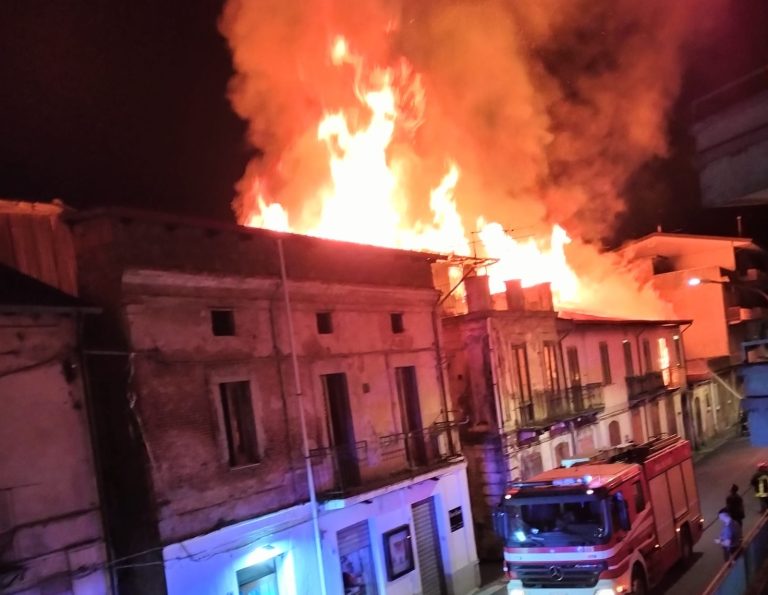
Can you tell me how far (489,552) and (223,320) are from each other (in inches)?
544

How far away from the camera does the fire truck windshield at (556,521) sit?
1440cm

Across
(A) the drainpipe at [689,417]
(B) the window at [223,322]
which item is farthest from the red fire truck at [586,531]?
(A) the drainpipe at [689,417]

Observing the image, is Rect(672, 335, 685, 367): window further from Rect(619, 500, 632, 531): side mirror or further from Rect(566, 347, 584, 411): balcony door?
Rect(619, 500, 632, 531): side mirror

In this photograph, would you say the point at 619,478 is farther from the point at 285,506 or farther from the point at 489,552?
the point at 489,552

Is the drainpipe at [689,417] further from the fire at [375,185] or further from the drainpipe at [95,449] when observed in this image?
the drainpipe at [95,449]

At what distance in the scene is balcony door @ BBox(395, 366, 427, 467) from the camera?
62.9ft

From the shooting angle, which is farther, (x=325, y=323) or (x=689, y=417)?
(x=689, y=417)

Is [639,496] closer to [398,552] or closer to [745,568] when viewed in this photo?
[745,568]

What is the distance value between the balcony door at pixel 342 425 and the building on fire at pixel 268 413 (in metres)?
0.04

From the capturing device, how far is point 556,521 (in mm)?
14844

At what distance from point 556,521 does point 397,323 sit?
7227 mm

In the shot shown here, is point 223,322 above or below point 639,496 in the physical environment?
above

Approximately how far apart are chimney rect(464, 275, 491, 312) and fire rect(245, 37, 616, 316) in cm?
119

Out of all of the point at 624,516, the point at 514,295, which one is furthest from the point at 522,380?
the point at 624,516
